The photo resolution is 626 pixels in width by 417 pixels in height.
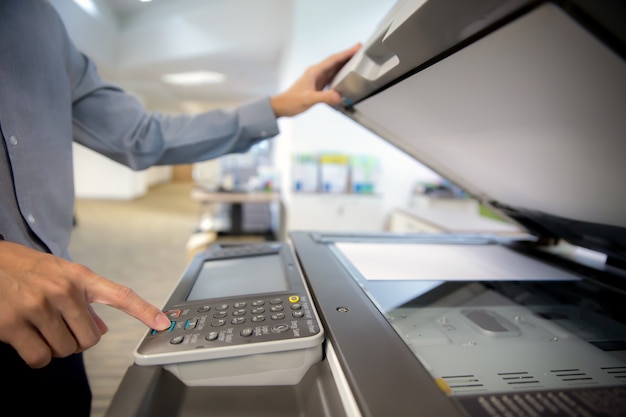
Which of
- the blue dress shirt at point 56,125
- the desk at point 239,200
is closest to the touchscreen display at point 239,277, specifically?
the blue dress shirt at point 56,125

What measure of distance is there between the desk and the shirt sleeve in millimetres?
2402

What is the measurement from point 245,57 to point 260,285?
2778 mm

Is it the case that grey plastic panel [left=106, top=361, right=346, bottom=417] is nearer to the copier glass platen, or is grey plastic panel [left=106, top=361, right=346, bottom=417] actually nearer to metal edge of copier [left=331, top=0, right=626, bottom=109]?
the copier glass platen

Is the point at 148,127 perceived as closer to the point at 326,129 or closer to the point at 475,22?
Answer: the point at 475,22

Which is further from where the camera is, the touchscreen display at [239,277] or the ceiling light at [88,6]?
the ceiling light at [88,6]

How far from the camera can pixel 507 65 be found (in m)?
0.29

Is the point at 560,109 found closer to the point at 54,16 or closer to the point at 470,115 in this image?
the point at 470,115

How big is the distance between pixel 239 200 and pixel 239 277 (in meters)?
2.70

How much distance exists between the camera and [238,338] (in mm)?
347

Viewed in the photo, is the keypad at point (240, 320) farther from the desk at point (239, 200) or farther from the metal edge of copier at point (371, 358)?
the desk at point (239, 200)

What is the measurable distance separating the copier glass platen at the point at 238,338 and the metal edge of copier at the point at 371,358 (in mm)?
30

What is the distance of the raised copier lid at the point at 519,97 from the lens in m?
0.23

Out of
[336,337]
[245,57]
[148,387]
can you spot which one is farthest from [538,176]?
[245,57]

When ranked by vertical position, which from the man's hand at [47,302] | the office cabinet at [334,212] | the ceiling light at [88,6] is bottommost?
the office cabinet at [334,212]
